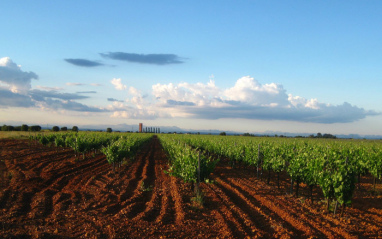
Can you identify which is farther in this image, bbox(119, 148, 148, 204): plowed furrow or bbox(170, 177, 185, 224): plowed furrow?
bbox(119, 148, 148, 204): plowed furrow

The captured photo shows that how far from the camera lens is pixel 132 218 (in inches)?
348

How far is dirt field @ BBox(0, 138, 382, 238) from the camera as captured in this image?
25.6ft

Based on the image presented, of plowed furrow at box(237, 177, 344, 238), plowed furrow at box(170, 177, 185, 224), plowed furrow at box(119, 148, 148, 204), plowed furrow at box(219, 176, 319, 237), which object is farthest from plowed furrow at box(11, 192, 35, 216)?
plowed furrow at box(237, 177, 344, 238)

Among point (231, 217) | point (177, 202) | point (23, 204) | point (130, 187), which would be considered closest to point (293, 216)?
point (231, 217)

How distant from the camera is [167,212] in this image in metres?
9.48

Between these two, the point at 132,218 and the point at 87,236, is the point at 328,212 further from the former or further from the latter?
the point at 87,236

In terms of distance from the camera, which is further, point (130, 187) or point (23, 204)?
point (130, 187)

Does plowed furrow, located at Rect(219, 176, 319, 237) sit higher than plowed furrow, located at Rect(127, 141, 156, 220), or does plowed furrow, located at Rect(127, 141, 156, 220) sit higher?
plowed furrow, located at Rect(219, 176, 319, 237)

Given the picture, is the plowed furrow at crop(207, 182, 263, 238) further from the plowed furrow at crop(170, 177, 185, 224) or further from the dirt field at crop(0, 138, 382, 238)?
the plowed furrow at crop(170, 177, 185, 224)

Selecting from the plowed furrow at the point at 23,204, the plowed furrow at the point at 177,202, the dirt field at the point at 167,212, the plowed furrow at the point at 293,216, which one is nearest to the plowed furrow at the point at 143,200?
the dirt field at the point at 167,212

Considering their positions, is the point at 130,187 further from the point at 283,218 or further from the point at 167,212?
the point at 283,218

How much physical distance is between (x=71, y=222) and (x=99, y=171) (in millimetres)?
10523

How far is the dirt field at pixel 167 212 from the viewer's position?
780 centimetres

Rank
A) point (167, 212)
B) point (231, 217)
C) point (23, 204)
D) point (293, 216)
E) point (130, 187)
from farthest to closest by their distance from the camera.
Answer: point (130, 187) → point (23, 204) → point (167, 212) → point (293, 216) → point (231, 217)
